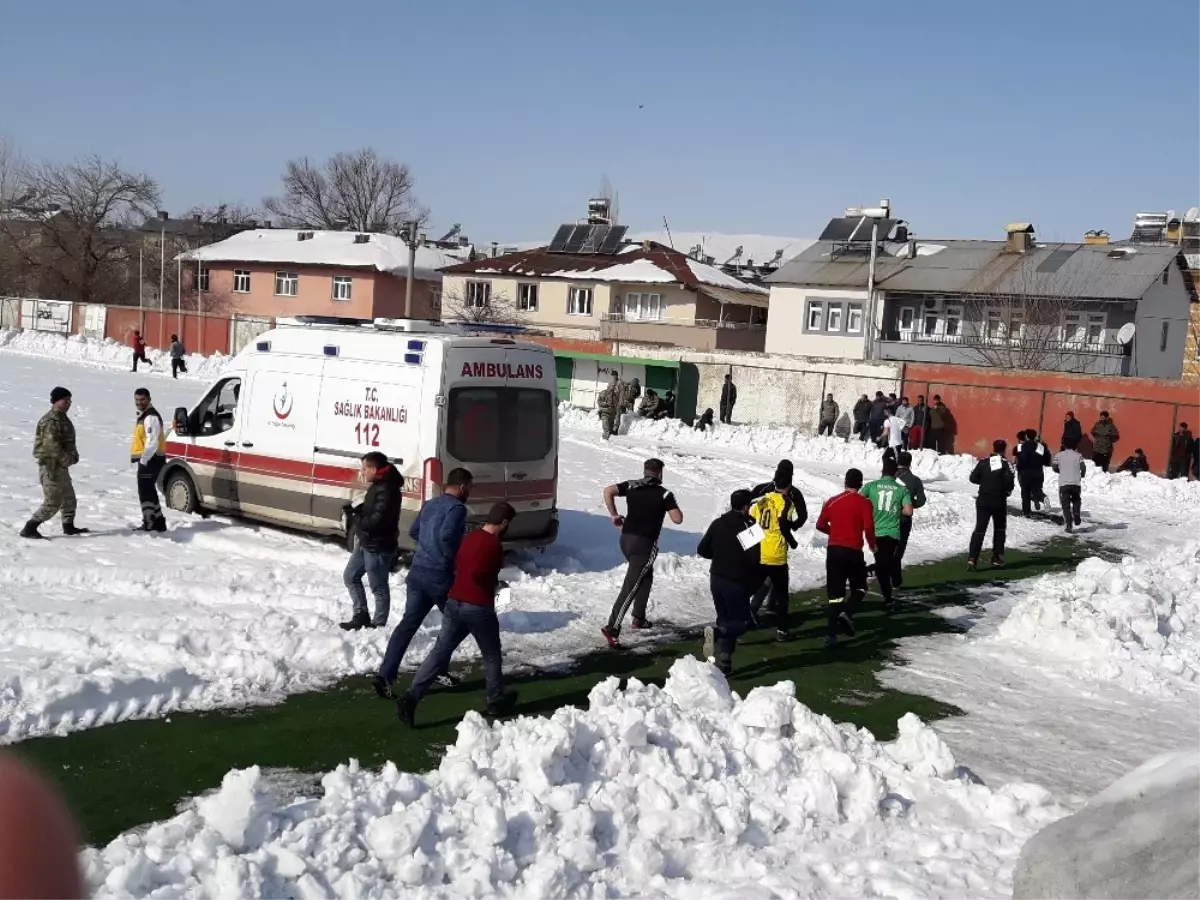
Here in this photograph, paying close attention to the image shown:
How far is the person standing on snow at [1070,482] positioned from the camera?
20.7m

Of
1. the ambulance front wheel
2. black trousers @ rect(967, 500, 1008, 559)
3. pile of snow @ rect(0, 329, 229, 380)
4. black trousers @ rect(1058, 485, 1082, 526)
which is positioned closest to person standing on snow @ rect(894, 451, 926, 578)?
black trousers @ rect(967, 500, 1008, 559)

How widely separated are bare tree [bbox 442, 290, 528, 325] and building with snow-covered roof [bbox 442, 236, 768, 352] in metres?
0.05

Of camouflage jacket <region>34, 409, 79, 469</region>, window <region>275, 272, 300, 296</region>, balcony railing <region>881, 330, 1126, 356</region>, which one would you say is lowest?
camouflage jacket <region>34, 409, 79, 469</region>

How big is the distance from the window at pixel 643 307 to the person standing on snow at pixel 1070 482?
32.8 meters

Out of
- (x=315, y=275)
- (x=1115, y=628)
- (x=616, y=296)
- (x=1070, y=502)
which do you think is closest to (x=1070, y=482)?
(x=1070, y=502)

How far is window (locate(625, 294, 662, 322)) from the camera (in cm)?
5309

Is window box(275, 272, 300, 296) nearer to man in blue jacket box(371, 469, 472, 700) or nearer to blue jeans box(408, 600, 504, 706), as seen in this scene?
man in blue jacket box(371, 469, 472, 700)

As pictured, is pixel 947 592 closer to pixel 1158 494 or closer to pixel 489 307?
pixel 1158 494

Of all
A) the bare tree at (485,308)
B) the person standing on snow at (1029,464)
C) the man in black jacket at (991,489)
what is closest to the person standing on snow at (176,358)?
the bare tree at (485,308)

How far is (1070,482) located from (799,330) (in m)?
31.2

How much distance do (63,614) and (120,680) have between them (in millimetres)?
2168

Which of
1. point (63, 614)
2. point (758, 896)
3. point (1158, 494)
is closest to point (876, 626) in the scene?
point (758, 896)

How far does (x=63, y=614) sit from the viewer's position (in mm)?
10344

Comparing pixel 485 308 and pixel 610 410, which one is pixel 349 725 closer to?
pixel 610 410
